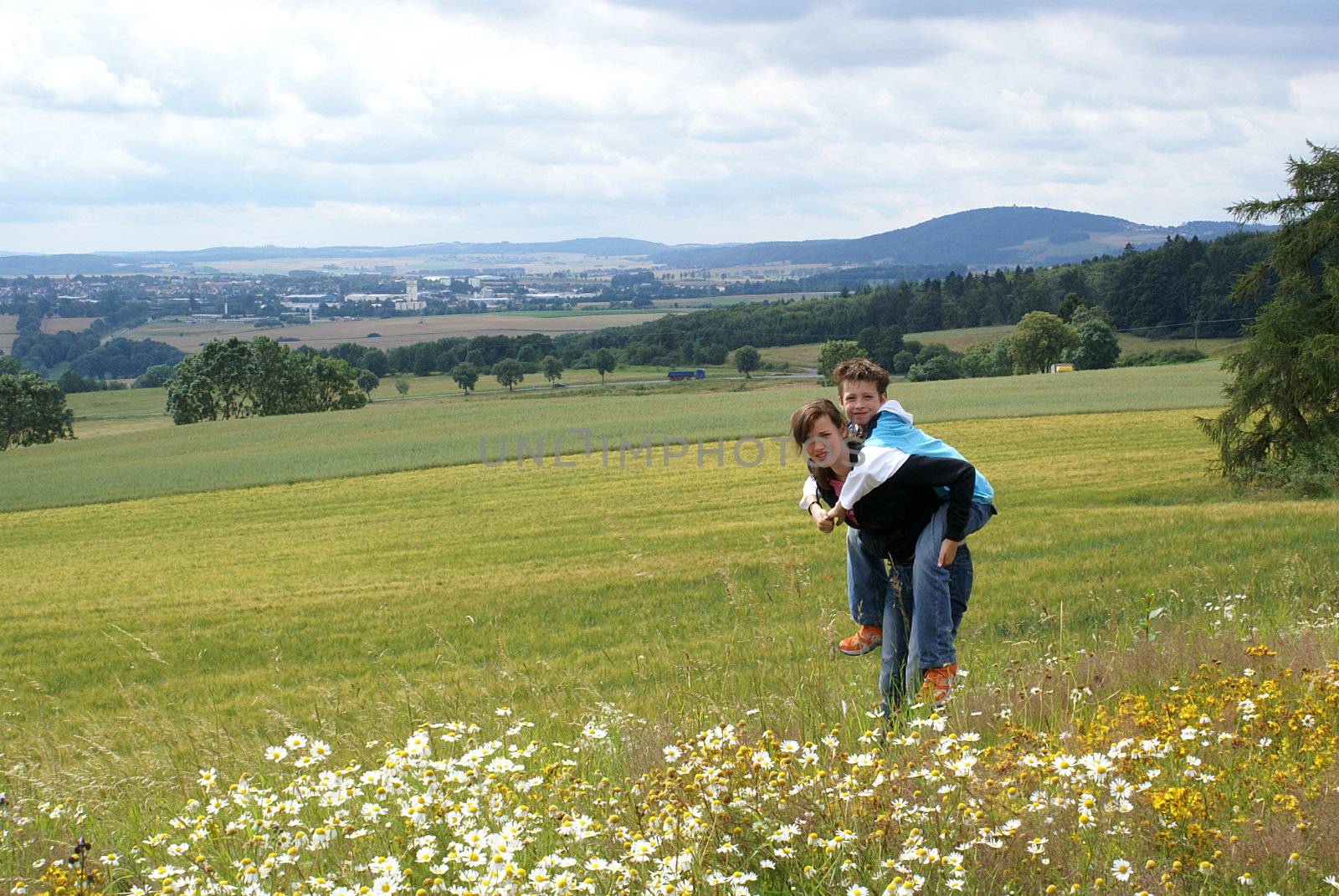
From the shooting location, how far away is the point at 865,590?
5.63m

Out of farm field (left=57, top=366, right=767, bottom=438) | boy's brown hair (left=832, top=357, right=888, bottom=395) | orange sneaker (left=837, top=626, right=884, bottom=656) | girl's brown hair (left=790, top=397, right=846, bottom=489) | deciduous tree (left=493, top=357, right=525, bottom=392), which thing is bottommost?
farm field (left=57, top=366, right=767, bottom=438)

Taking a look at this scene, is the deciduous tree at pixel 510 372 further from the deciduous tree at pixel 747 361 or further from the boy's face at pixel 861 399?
the boy's face at pixel 861 399

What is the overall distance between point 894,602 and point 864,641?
10.7 inches

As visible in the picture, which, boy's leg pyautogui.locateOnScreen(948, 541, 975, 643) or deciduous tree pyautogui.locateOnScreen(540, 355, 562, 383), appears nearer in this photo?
boy's leg pyautogui.locateOnScreen(948, 541, 975, 643)

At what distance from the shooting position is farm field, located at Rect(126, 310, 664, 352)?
142 m

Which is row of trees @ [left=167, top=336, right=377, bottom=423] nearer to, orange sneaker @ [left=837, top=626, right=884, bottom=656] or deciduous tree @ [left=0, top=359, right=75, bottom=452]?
deciduous tree @ [left=0, top=359, right=75, bottom=452]

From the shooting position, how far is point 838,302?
124938mm

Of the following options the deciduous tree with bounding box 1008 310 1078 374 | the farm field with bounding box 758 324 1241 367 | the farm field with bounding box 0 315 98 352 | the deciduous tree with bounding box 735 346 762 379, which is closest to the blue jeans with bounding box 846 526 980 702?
the deciduous tree with bounding box 1008 310 1078 374

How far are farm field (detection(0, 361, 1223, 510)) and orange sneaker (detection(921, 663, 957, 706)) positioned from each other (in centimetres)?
3102

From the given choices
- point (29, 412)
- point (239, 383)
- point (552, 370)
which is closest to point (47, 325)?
point (239, 383)

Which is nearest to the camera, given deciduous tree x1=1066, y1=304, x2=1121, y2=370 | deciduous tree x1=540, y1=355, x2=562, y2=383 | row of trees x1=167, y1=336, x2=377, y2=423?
row of trees x1=167, y1=336, x2=377, y2=423

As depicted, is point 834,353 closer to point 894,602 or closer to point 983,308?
point 983,308

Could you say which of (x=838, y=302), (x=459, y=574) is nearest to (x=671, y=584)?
(x=459, y=574)

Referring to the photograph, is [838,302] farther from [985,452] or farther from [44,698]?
[44,698]
